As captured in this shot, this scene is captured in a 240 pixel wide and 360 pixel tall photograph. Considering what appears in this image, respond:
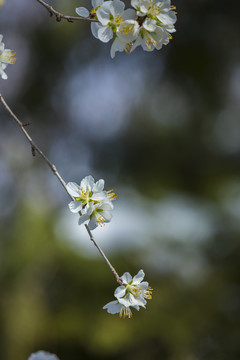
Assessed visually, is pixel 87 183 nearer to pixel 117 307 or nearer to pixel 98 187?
pixel 98 187

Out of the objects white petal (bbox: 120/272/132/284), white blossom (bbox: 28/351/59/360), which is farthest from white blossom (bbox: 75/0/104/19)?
white blossom (bbox: 28/351/59/360)

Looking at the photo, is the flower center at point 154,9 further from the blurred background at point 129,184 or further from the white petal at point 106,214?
the blurred background at point 129,184

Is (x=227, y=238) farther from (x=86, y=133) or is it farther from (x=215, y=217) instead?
(x=86, y=133)

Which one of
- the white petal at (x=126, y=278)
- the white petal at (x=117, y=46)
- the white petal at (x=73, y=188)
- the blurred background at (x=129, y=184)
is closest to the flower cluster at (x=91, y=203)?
the white petal at (x=73, y=188)

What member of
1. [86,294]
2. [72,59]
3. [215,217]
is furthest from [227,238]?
[72,59]

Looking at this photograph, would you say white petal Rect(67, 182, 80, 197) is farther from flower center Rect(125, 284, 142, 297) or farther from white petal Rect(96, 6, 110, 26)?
white petal Rect(96, 6, 110, 26)

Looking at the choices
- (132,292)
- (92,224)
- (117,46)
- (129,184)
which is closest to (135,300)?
(132,292)
